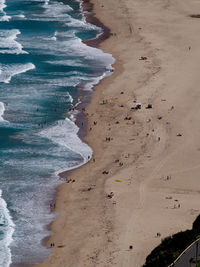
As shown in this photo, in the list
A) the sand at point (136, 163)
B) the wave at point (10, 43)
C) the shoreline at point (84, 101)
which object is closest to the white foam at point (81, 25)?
the shoreline at point (84, 101)

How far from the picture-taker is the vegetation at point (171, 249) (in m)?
30.9

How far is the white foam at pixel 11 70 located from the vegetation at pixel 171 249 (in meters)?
36.2

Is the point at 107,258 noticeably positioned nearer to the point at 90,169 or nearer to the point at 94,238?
the point at 94,238

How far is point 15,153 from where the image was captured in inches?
1956

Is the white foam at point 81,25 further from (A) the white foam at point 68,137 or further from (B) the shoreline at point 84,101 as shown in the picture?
(A) the white foam at point 68,137

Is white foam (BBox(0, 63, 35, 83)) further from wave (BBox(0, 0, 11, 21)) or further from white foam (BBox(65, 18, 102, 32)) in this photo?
wave (BBox(0, 0, 11, 21))

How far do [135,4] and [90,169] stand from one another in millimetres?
56367

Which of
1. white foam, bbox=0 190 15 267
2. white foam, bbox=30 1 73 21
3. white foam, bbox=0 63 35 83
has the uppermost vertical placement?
white foam, bbox=0 190 15 267

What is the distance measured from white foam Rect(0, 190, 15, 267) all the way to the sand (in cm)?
230

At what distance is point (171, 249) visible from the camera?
32.2 metres

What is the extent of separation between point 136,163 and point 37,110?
1321cm

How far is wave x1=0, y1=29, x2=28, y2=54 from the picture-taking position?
76200 millimetres

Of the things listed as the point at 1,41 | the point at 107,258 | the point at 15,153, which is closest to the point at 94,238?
the point at 107,258

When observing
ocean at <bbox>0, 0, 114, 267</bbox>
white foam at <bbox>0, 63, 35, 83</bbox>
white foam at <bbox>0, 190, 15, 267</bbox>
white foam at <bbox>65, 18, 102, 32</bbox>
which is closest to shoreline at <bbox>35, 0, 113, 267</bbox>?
ocean at <bbox>0, 0, 114, 267</bbox>
